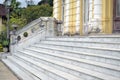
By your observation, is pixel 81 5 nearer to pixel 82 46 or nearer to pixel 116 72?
pixel 82 46

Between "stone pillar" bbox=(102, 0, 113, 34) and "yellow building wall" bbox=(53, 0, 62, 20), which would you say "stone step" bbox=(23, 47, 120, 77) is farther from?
"yellow building wall" bbox=(53, 0, 62, 20)

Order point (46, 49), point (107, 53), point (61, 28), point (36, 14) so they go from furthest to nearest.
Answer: point (36, 14) < point (61, 28) < point (46, 49) < point (107, 53)

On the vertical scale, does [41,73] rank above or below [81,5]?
below

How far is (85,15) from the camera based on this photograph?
18328mm

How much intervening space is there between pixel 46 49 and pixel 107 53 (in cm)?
594

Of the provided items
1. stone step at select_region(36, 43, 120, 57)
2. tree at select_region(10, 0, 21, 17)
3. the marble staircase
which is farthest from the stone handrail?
tree at select_region(10, 0, 21, 17)

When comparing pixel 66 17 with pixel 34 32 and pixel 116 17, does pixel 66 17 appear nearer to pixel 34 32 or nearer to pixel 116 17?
pixel 34 32

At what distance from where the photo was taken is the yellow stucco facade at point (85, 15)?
15727mm

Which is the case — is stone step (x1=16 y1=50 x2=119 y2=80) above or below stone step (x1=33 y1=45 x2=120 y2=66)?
A: below

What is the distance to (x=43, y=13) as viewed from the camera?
45000 mm

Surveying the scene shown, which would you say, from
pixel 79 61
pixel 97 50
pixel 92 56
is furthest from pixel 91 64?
pixel 97 50

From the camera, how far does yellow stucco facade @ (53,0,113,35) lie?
15727 mm

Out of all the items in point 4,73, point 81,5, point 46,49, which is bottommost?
point 4,73

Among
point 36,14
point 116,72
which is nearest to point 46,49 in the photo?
point 116,72
